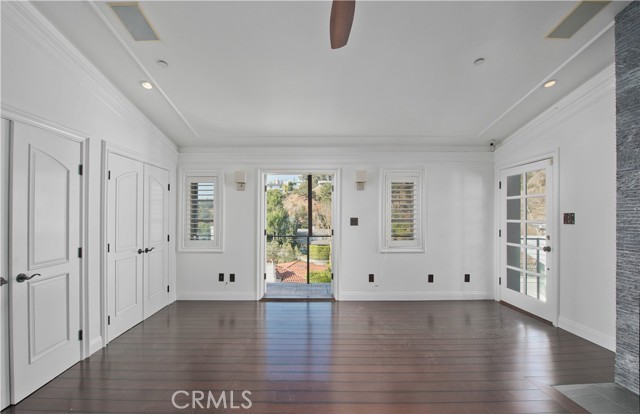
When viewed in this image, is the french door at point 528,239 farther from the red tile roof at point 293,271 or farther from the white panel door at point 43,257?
the white panel door at point 43,257

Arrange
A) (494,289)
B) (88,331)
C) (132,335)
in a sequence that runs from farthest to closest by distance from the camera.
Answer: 1. (494,289)
2. (132,335)
3. (88,331)

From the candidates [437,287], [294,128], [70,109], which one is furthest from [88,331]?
[437,287]

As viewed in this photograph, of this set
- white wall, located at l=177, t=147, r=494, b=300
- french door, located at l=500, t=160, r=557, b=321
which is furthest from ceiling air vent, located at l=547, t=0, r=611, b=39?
white wall, located at l=177, t=147, r=494, b=300

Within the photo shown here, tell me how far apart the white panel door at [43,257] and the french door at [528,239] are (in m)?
5.14

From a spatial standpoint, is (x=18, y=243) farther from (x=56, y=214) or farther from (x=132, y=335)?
(x=132, y=335)

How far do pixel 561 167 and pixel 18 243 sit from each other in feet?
17.4

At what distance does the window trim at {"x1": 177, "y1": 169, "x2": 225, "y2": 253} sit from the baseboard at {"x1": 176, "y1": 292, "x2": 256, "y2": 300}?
68 cm

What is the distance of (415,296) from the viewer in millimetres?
4457

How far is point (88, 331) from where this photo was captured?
8.64 feet

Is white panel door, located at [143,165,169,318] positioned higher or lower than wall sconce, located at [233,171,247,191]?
lower

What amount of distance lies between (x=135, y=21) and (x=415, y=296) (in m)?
4.71

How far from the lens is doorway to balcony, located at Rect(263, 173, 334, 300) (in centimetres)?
585
